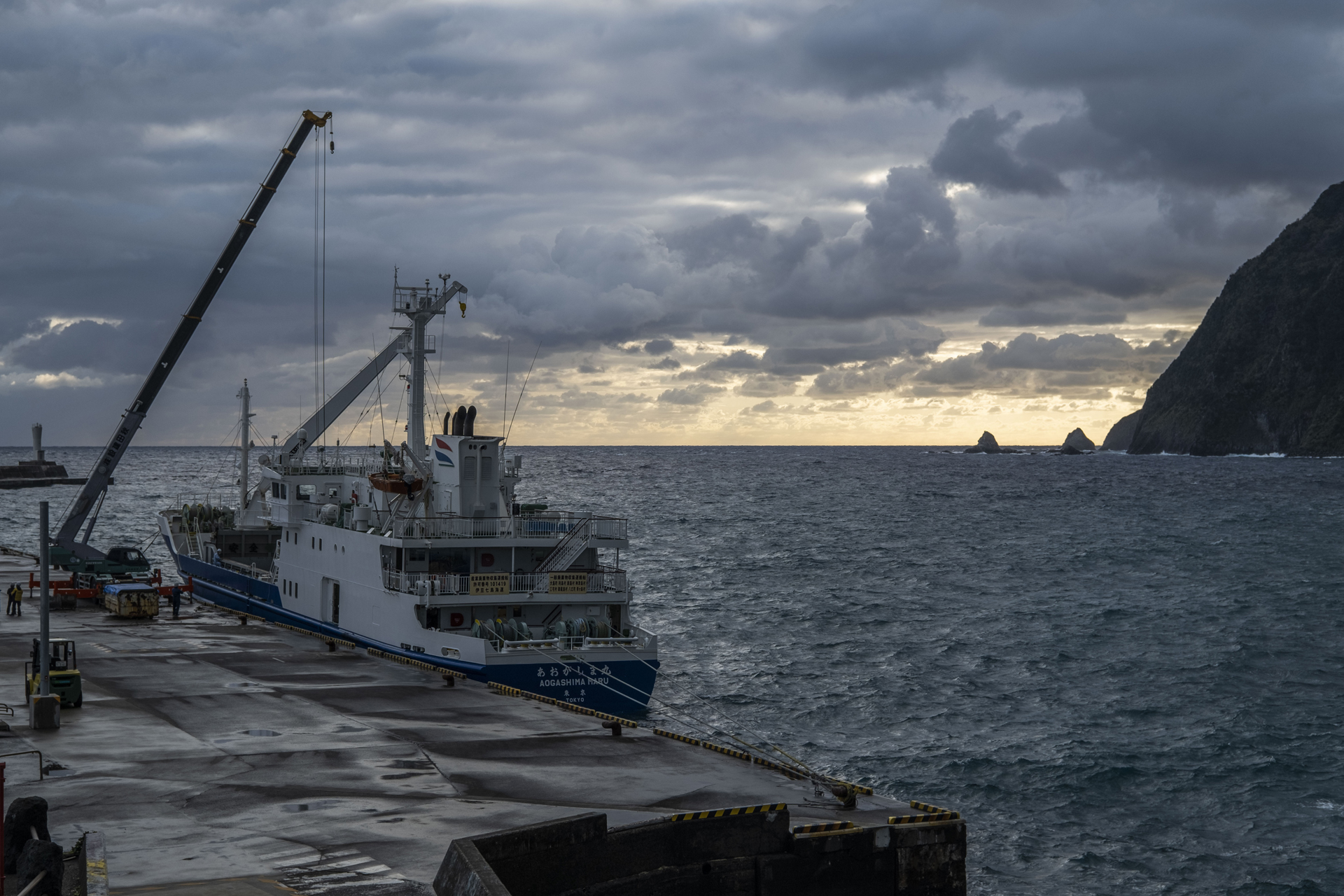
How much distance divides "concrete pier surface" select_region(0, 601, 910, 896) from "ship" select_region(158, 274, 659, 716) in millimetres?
2472

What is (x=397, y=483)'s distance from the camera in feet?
129

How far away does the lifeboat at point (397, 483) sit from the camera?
129 ft

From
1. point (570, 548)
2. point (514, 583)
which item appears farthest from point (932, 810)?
point (570, 548)

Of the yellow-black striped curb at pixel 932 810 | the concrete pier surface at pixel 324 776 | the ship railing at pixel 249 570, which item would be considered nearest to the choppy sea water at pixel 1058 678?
the yellow-black striped curb at pixel 932 810

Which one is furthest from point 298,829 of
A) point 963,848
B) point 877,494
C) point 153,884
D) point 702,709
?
point 877,494

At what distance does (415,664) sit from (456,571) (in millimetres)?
3543

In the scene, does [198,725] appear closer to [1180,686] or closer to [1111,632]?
[1180,686]

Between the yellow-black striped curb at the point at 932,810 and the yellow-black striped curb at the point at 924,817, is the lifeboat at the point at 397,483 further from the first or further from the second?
the yellow-black striped curb at the point at 924,817

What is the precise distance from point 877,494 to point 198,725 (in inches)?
5689

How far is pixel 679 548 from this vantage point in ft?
310

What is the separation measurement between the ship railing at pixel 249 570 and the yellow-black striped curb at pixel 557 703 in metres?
21.1

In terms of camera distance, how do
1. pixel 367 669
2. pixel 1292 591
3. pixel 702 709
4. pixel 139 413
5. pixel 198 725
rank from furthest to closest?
pixel 1292 591, pixel 139 413, pixel 702 709, pixel 367 669, pixel 198 725

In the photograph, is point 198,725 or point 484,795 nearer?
point 484,795

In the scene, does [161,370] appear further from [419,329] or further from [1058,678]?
[1058,678]
